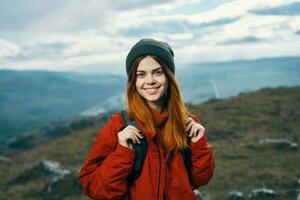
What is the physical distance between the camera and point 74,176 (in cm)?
1648

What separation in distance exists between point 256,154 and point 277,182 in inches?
189

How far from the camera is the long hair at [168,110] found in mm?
3961

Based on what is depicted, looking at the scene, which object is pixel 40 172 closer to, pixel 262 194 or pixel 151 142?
pixel 262 194

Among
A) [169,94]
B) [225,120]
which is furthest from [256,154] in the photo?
[169,94]

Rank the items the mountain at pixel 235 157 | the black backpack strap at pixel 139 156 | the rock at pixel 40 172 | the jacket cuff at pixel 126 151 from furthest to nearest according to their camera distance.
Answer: the rock at pixel 40 172
the mountain at pixel 235 157
the black backpack strap at pixel 139 156
the jacket cuff at pixel 126 151

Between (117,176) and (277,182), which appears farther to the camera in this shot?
(277,182)

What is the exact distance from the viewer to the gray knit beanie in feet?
13.1

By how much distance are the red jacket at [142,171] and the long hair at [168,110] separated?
3.0 inches

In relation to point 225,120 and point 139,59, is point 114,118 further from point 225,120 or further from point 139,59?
point 225,120

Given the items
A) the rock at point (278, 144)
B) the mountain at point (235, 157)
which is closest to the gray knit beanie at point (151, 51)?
the mountain at point (235, 157)

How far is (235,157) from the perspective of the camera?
61.5 ft

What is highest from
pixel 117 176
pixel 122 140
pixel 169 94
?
pixel 169 94

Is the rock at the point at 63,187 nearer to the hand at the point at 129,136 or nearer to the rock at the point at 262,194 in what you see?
the rock at the point at 262,194

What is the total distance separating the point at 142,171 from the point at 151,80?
0.74m
